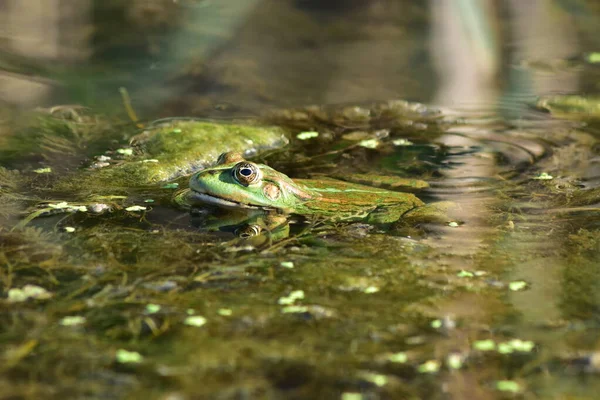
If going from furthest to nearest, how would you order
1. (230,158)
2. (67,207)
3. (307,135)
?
(307,135)
(230,158)
(67,207)

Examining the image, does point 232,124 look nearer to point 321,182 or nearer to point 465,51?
point 321,182

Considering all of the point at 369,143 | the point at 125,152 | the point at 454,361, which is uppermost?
the point at 454,361

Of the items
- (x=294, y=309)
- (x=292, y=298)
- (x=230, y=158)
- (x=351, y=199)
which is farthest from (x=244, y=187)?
(x=294, y=309)

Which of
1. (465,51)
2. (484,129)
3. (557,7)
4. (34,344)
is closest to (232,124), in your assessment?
(484,129)

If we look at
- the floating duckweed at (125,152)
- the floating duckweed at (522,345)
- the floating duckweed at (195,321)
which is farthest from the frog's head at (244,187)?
the floating duckweed at (522,345)

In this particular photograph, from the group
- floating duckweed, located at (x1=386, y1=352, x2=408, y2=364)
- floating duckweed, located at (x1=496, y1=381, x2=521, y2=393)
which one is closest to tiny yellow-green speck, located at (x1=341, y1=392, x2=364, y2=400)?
floating duckweed, located at (x1=386, y1=352, x2=408, y2=364)

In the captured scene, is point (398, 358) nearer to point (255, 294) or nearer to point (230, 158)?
point (255, 294)

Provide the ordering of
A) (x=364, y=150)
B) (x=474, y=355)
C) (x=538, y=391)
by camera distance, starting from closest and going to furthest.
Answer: (x=538, y=391)
(x=474, y=355)
(x=364, y=150)
